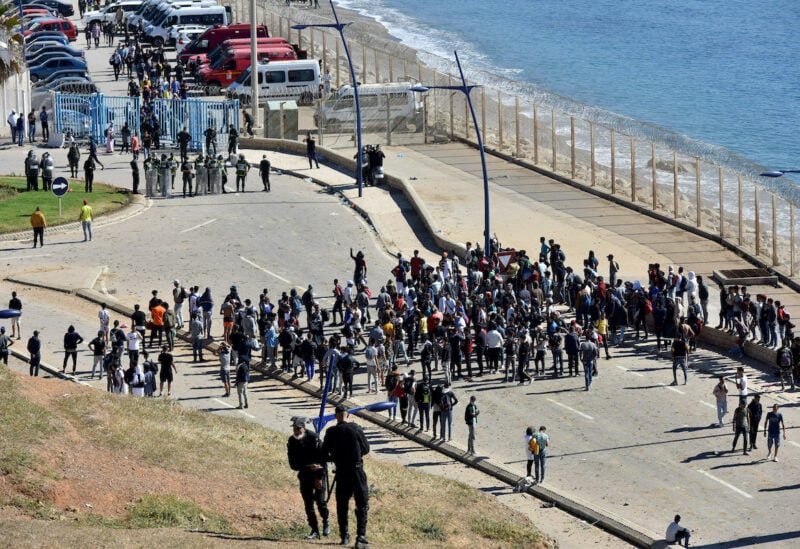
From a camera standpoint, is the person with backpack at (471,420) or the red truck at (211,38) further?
the red truck at (211,38)

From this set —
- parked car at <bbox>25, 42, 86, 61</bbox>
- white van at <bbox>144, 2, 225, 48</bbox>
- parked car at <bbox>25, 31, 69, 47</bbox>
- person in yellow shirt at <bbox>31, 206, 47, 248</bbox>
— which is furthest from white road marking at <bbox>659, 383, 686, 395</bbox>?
white van at <bbox>144, 2, 225, 48</bbox>

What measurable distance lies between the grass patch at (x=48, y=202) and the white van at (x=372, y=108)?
11.2m

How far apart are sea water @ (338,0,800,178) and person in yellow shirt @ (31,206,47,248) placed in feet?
135

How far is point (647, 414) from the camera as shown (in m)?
30.1

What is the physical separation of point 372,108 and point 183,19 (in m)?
20.0

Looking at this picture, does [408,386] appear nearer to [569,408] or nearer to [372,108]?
[569,408]

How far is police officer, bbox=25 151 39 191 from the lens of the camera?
152 ft

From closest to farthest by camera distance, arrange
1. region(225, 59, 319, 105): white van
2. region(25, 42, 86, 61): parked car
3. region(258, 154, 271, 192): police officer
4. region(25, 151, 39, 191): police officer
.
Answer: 1. region(25, 151, 39, 191): police officer
2. region(258, 154, 271, 192): police officer
3. region(225, 59, 319, 105): white van
4. region(25, 42, 86, 61): parked car

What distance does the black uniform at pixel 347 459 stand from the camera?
57.7ft

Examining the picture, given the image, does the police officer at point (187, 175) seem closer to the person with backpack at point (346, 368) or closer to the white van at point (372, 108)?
the white van at point (372, 108)

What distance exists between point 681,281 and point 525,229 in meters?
10.0

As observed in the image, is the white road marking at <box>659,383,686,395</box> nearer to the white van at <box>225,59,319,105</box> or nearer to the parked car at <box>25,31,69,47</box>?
the white van at <box>225,59,319,105</box>

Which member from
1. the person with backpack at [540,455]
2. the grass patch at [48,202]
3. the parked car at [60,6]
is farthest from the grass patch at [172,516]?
the parked car at [60,6]

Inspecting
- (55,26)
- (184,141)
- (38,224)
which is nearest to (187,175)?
(184,141)
